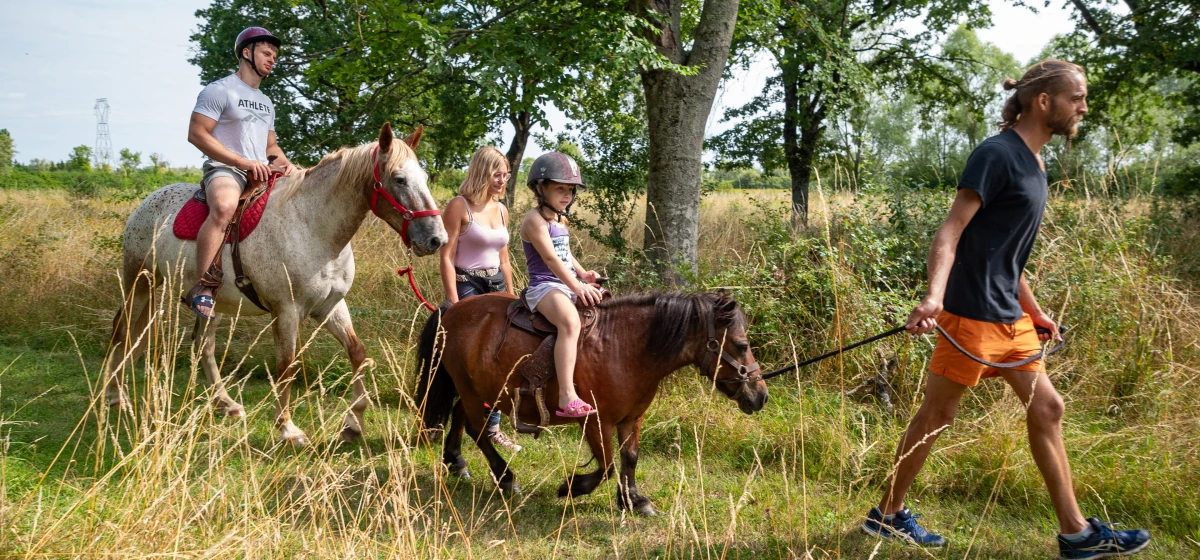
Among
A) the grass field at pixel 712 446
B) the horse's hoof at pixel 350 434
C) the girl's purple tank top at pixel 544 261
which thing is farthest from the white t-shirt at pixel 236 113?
the girl's purple tank top at pixel 544 261

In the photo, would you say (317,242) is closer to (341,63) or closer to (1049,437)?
(341,63)

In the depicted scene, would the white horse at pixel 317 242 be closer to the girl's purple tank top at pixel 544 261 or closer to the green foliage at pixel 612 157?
the girl's purple tank top at pixel 544 261

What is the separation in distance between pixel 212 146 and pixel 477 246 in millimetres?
2062

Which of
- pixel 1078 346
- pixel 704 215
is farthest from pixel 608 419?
pixel 704 215

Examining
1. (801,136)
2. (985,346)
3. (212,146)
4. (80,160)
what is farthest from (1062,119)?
Result: (80,160)

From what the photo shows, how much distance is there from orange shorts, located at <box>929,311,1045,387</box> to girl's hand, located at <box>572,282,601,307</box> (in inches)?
68.2

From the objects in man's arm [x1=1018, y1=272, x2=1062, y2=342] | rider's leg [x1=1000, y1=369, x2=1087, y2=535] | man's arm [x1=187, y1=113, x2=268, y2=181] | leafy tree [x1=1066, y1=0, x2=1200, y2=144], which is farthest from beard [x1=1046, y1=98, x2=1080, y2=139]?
leafy tree [x1=1066, y1=0, x2=1200, y2=144]

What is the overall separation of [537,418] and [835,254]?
319 centimetres

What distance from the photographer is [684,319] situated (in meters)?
3.93

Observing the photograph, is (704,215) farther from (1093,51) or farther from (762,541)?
(762,541)

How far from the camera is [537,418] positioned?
4.15 meters

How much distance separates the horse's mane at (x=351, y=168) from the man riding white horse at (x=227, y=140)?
0.81ft

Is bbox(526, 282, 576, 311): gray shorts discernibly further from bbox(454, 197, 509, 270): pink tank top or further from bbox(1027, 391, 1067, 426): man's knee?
bbox(1027, 391, 1067, 426): man's knee

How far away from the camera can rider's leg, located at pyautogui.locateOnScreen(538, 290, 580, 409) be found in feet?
12.7
